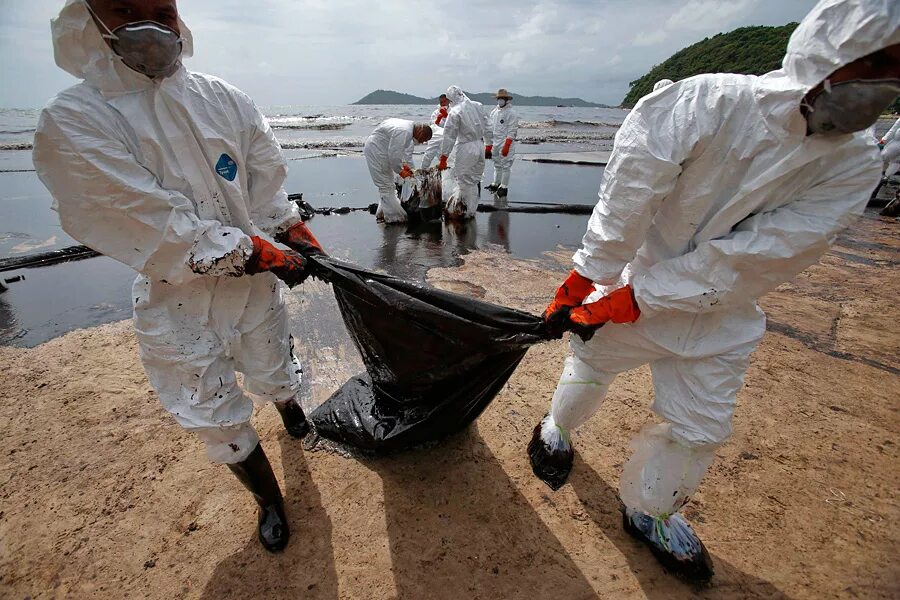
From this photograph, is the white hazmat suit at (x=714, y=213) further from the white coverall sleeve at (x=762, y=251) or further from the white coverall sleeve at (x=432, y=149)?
the white coverall sleeve at (x=432, y=149)

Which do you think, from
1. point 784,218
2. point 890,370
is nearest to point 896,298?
point 890,370

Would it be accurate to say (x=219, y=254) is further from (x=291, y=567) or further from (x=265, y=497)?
(x=291, y=567)

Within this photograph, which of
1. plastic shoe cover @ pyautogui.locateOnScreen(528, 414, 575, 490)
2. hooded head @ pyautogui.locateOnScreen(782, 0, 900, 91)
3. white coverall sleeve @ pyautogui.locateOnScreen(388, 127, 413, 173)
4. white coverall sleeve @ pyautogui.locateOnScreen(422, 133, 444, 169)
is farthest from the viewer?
white coverall sleeve @ pyautogui.locateOnScreen(422, 133, 444, 169)

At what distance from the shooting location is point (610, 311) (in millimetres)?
1570

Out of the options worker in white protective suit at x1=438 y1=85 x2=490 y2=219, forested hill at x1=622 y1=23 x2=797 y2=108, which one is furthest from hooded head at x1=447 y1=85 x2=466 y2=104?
forested hill at x1=622 y1=23 x2=797 y2=108

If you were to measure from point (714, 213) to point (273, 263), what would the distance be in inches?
62.6

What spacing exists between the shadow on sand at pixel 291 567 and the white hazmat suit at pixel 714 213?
50.3 inches

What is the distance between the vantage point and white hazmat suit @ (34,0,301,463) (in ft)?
Result: 4.30

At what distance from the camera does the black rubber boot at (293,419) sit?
223 centimetres

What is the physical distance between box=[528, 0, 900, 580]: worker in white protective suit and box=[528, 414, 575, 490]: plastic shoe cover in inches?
12.8

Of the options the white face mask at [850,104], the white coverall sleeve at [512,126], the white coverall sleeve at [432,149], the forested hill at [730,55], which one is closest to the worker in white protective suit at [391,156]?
the white coverall sleeve at [432,149]

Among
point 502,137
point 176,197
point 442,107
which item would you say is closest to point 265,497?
point 176,197

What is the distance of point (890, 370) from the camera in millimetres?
2807

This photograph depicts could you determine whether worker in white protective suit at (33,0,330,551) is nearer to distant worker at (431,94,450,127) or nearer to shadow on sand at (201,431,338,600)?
shadow on sand at (201,431,338,600)
